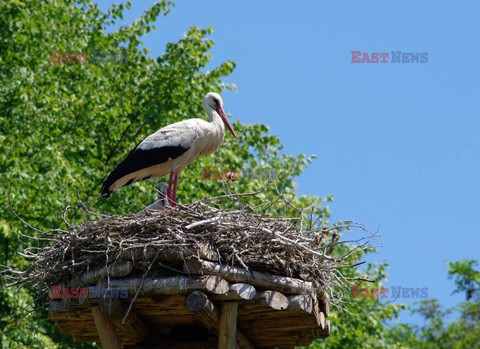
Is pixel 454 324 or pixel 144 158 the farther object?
pixel 454 324

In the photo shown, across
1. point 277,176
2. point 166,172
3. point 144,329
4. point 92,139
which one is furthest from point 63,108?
point 144,329

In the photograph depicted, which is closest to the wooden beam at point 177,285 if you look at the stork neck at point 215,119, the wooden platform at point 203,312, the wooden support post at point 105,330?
the wooden platform at point 203,312

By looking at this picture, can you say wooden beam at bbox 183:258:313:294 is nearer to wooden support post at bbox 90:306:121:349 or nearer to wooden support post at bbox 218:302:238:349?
wooden support post at bbox 218:302:238:349

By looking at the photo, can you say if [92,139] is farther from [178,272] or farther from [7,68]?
[178,272]

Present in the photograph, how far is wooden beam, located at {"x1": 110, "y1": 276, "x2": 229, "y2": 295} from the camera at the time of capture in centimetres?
729

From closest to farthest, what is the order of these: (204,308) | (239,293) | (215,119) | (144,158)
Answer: (204,308), (239,293), (144,158), (215,119)

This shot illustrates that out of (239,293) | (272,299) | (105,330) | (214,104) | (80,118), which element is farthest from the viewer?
(80,118)

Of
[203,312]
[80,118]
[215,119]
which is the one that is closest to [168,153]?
[215,119]

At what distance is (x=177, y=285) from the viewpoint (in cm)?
732

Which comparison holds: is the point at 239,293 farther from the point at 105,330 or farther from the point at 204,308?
the point at 105,330

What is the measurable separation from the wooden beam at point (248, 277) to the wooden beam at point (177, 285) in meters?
0.06

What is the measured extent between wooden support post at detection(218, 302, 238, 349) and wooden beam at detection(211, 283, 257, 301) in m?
0.08

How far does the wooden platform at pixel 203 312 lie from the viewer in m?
7.35

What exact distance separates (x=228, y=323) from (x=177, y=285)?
1.72 ft
